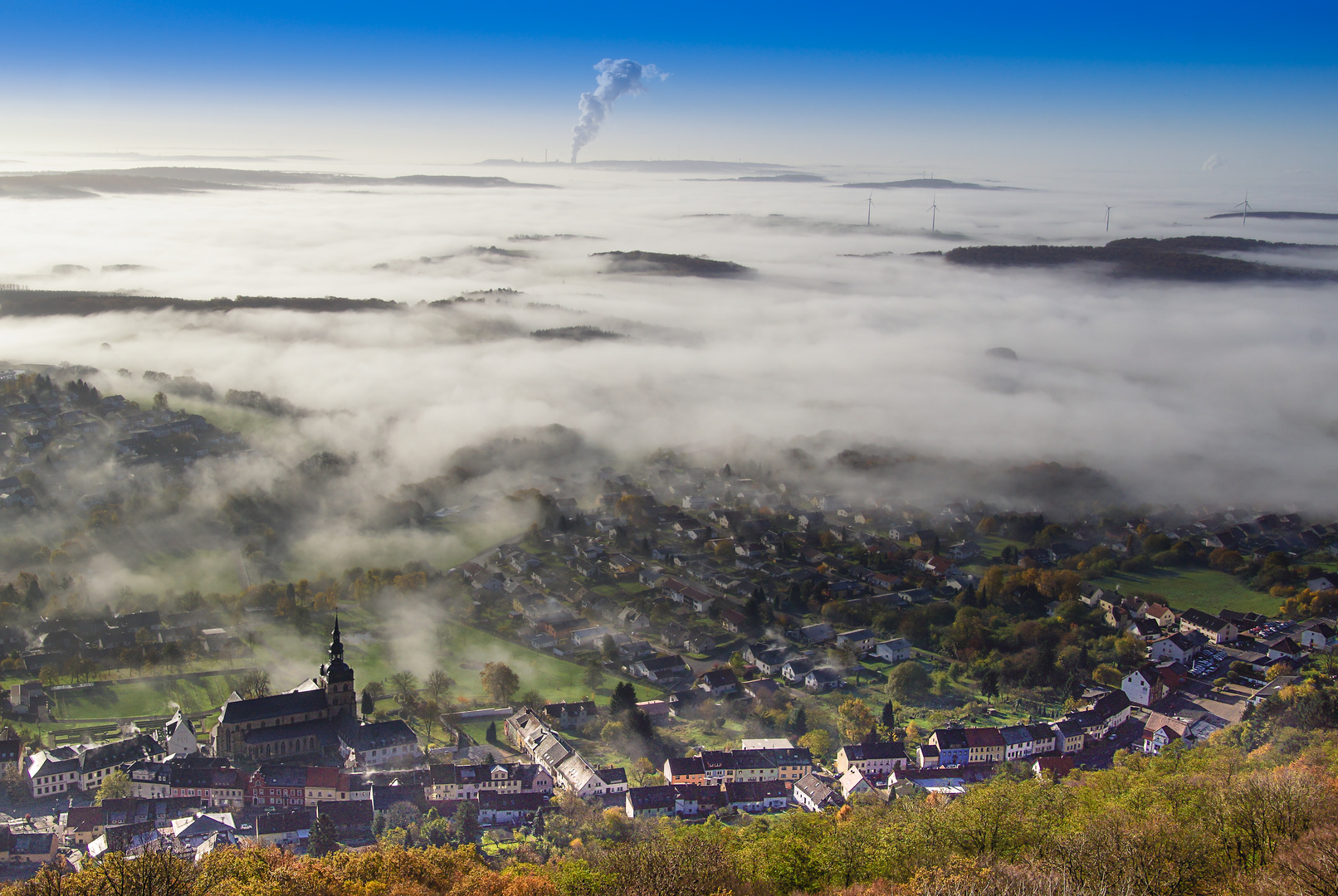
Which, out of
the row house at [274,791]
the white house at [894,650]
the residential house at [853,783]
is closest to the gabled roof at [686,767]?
the residential house at [853,783]

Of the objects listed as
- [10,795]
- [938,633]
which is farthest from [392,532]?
[938,633]

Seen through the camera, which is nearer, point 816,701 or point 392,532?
point 816,701

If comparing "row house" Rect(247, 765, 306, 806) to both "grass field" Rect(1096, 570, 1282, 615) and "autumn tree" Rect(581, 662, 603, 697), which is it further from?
"grass field" Rect(1096, 570, 1282, 615)

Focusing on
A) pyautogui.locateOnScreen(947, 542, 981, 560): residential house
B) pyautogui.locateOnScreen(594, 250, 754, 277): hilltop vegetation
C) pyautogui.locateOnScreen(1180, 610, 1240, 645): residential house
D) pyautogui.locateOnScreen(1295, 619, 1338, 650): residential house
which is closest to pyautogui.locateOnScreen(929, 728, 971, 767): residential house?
pyautogui.locateOnScreen(1180, 610, 1240, 645): residential house

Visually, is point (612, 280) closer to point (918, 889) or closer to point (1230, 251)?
point (1230, 251)

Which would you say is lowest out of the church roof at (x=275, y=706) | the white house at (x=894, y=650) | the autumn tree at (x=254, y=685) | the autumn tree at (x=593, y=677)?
the white house at (x=894, y=650)

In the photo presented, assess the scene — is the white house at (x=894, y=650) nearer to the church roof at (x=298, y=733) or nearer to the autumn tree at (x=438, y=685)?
the autumn tree at (x=438, y=685)
